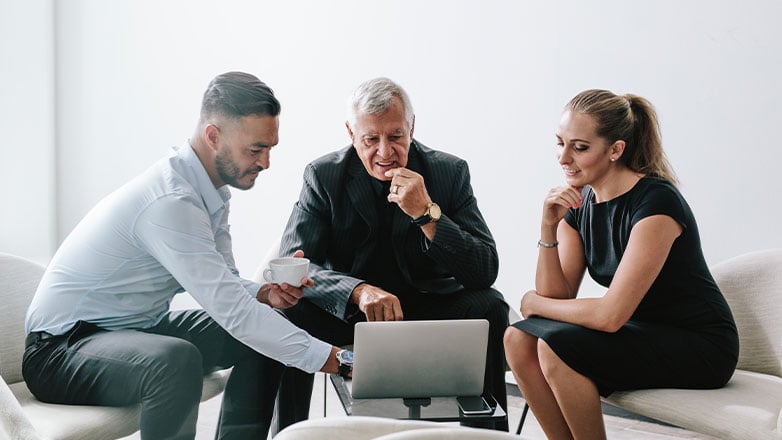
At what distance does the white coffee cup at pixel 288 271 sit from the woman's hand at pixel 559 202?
0.63 metres

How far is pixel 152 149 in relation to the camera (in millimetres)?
3814

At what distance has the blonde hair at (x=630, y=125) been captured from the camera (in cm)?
212

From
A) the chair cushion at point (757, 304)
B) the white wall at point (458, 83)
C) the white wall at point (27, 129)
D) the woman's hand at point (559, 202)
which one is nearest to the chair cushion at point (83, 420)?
the woman's hand at point (559, 202)

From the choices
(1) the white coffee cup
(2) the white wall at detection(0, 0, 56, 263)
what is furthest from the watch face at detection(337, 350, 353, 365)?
(2) the white wall at detection(0, 0, 56, 263)

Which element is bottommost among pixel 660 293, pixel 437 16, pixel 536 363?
pixel 536 363

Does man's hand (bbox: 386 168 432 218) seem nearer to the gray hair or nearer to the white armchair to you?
the gray hair

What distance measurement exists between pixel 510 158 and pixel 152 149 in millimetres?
1596

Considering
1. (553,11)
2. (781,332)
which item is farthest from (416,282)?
(553,11)

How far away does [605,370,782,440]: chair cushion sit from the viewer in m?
1.83

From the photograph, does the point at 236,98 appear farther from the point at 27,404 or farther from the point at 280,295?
the point at 27,404

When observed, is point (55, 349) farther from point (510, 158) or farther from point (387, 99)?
point (510, 158)

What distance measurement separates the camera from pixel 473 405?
5.84 ft

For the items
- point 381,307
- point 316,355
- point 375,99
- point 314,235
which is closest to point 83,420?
point 316,355

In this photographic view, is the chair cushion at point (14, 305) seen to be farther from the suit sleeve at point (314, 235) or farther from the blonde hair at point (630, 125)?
the blonde hair at point (630, 125)
